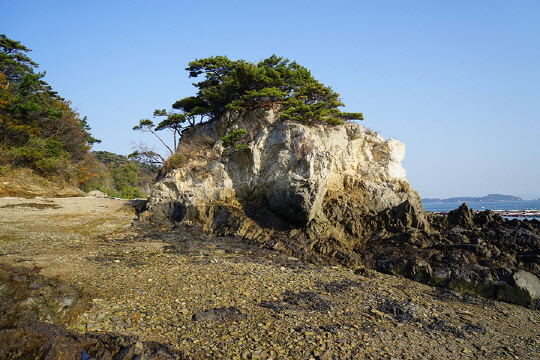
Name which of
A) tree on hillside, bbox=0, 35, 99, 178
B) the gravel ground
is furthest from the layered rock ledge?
tree on hillside, bbox=0, 35, 99, 178

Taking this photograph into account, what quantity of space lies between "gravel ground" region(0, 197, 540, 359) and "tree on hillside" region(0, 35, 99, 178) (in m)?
14.5

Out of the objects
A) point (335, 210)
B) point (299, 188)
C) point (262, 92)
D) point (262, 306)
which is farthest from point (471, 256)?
point (262, 92)

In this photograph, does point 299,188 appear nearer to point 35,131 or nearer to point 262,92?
point 262,92

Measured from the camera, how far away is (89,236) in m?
14.1

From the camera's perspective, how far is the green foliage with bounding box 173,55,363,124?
18763 millimetres

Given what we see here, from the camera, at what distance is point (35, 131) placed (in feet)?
87.7

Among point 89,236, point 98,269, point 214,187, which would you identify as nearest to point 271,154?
point 214,187

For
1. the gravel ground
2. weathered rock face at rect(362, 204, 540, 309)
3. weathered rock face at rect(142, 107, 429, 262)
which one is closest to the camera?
the gravel ground

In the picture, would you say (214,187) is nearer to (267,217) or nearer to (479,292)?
(267,217)

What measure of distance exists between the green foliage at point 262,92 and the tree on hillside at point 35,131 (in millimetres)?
11136

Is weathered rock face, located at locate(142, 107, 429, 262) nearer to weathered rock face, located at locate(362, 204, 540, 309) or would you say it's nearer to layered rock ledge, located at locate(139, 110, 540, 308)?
layered rock ledge, located at locate(139, 110, 540, 308)

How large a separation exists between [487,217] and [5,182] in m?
28.2

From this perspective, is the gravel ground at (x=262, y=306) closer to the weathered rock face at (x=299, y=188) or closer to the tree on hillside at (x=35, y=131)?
the weathered rock face at (x=299, y=188)

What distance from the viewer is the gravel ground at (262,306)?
20.2 feet
